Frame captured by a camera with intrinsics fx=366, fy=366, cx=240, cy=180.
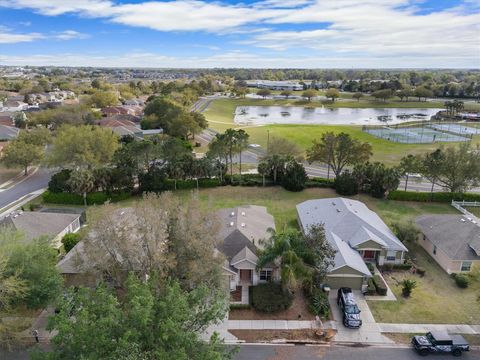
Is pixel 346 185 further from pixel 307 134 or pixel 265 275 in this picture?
pixel 307 134

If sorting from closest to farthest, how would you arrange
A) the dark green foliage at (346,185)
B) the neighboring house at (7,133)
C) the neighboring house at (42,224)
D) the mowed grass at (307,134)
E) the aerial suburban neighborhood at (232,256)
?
the aerial suburban neighborhood at (232,256), the neighboring house at (42,224), the dark green foliage at (346,185), the neighboring house at (7,133), the mowed grass at (307,134)

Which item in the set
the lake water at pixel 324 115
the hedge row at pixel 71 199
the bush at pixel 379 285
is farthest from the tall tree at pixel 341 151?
the lake water at pixel 324 115

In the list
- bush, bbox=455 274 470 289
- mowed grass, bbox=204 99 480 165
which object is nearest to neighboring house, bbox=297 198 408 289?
bush, bbox=455 274 470 289

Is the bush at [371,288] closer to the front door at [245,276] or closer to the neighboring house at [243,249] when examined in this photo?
the neighboring house at [243,249]

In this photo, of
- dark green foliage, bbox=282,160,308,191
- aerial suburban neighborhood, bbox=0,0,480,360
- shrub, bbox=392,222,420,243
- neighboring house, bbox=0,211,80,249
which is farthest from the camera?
dark green foliage, bbox=282,160,308,191

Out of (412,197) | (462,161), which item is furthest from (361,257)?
(462,161)

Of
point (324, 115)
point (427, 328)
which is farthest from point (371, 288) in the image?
point (324, 115)

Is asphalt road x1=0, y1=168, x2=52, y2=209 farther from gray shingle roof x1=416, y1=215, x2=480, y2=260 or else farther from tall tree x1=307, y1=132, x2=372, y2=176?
gray shingle roof x1=416, y1=215, x2=480, y2=260
